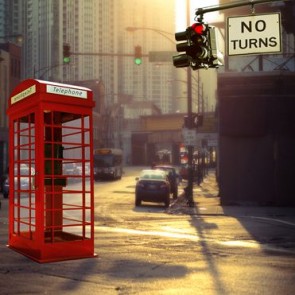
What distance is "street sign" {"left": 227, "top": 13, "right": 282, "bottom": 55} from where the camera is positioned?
11.8m

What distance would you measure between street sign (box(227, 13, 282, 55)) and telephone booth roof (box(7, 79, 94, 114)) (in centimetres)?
398

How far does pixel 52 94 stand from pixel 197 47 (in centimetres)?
340

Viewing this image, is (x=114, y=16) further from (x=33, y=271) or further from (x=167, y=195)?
(x=33, y=271)

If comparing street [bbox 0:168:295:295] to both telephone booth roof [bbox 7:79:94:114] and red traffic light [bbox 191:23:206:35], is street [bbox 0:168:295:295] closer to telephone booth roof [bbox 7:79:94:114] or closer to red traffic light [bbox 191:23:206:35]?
telephone booth roof [bbox 7:79:94:114]

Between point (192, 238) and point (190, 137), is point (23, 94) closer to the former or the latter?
point (192, 238)

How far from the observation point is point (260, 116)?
24781mm

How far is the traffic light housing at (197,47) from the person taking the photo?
1101cm

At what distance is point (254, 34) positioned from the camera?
11.9 metres

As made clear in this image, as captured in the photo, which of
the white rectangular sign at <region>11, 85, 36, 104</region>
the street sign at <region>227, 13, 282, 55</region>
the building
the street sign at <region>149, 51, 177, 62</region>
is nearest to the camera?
the white rectangular sign at <region>11, 85, 36, 104</region>

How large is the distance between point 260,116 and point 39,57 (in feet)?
54.2

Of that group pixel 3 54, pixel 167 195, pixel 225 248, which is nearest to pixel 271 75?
pixel 167 195

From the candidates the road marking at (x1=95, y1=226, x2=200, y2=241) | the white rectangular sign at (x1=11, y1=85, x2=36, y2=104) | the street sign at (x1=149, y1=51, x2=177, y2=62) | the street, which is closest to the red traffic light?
the white rectangular sign at (x1=11, y1=85, x2=36, y2=104)

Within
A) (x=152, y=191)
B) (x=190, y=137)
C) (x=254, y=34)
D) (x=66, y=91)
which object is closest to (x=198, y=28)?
(x=254, y=34)

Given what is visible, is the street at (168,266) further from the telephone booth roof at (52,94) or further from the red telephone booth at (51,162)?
the telephone booth roof at (52,94)
